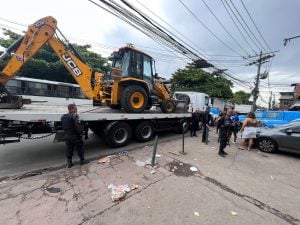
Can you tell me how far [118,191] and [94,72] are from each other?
17.1 ft

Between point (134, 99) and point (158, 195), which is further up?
point (134, 99)

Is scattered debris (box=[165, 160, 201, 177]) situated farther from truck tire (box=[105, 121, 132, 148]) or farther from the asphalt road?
truck tire (box=[105, 121, 132, 148])

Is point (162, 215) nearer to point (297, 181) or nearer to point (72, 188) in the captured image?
point (72, 188)

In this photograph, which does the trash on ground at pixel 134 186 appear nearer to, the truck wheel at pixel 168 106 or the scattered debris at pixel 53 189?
the scattered debris at pixel 53 189

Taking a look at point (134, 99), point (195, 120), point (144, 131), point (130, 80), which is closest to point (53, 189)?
point (134, 99)

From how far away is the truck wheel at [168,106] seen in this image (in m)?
8.92

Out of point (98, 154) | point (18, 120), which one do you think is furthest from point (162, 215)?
point (18, 120)

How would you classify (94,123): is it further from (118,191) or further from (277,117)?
(277,117)

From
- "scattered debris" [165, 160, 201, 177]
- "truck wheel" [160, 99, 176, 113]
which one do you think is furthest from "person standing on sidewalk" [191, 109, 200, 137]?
"scattered debris" [165, 160, 201, 177]

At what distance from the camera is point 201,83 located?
26.2 m

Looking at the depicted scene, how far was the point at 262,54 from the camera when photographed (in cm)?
2125

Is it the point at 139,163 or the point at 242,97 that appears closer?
the point at 139,163

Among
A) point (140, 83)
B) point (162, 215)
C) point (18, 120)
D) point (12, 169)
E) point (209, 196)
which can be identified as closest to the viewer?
point (162, 215)

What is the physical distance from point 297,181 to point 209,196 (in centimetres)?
291
